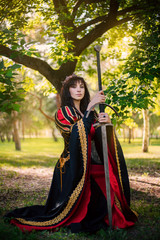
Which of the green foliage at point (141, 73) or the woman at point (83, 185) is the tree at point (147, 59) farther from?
the woman at point (83, 185)

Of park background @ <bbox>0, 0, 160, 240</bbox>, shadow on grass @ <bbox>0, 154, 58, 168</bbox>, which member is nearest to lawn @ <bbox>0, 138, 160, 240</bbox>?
park background @ <bbox>0, 0, 160, 240</bbox>

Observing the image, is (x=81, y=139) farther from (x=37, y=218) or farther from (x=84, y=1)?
(x=84, y=1)

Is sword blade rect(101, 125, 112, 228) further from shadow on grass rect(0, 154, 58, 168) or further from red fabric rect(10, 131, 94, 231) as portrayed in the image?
shadow on grass rect(0, 154, 58, 168)

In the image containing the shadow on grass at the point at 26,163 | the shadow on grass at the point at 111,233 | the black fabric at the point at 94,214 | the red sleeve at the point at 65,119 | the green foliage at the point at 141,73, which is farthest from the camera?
the shadow on grass at the point at 26,163

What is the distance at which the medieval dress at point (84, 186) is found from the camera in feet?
9.70

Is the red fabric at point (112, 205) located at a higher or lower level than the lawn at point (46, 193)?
higher

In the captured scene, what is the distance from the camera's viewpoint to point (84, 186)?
9.69 feet

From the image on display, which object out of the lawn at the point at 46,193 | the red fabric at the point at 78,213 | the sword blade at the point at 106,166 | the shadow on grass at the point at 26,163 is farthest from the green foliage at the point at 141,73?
the shadow on grass at the point at 26,163

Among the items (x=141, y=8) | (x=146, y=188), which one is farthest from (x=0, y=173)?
(x=141, y=8)

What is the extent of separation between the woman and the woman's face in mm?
209

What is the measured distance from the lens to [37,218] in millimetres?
3168

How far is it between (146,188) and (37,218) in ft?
10.8

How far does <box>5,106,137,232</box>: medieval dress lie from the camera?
9.70 ft

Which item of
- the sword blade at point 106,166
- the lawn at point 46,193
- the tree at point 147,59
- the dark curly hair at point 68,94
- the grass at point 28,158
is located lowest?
the grass at point 28,158
